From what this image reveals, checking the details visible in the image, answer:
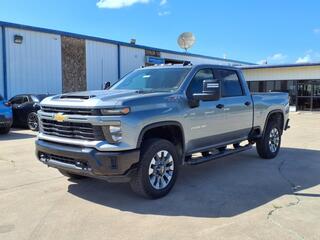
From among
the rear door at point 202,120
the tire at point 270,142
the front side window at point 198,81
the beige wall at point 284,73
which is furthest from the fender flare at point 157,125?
the beige wall at point 284,73

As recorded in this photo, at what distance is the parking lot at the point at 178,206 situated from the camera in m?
4.45

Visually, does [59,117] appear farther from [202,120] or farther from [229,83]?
[229,83]

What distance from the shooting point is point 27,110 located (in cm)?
1532

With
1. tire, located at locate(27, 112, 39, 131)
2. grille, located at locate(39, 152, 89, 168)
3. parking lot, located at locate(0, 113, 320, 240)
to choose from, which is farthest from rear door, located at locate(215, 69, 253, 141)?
tire, located at locate(27, 112, 39, 131)

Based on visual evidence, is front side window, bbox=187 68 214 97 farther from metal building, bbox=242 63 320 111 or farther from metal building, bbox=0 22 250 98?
metal building, bbox=242 63 320 111

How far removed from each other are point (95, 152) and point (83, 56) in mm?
18095

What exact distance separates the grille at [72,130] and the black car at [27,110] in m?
9.39

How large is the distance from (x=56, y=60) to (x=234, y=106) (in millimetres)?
15534

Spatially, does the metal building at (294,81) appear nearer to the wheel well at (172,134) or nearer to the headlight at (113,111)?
the wheel well at (172,134)

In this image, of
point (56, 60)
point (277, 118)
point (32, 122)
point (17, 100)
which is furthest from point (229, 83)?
point (56, 60)

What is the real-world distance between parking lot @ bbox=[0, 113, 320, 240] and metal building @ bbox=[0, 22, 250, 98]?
11.9 metres

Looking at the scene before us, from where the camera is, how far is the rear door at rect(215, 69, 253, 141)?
7.25 m

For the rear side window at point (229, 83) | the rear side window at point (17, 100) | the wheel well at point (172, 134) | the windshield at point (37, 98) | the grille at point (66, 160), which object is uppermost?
the rear side window at point (229, 83)

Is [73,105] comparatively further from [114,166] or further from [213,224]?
[213,224]
